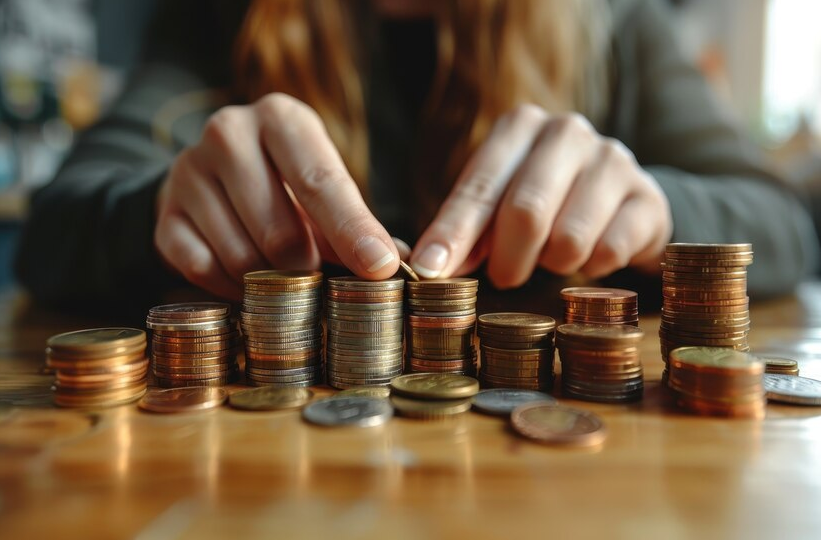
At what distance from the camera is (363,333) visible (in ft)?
2.27

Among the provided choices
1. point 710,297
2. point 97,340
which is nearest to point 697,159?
point 710,297

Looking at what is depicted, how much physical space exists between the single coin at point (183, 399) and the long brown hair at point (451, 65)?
35.8 inches

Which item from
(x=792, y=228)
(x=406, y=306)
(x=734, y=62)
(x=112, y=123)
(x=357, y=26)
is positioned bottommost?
(x=406, y=306)

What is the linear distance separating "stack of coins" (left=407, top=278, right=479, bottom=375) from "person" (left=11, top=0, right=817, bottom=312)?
2.3 inches

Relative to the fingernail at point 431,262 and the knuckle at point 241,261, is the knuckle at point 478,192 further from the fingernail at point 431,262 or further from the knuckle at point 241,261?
the knuckle at point 241,261

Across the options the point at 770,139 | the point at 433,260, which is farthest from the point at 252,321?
the point at 770,139

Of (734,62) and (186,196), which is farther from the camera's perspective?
(734,62)

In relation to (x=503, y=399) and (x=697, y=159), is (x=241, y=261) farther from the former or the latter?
(x=697, y=159)

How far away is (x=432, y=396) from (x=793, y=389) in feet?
1.29

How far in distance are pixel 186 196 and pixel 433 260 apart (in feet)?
1.38

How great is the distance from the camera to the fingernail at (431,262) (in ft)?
2.52

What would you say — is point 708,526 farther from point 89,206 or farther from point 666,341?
point 89,206

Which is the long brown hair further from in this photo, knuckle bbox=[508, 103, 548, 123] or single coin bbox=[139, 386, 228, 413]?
single coin bbox=[139, 386, 228, 413]

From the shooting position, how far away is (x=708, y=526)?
37cm
